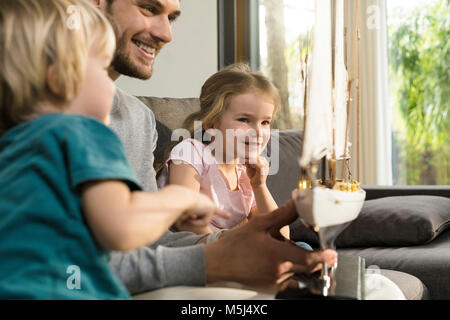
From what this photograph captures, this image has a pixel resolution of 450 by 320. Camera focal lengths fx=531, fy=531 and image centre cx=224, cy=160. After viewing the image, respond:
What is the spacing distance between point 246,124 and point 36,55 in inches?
37.3

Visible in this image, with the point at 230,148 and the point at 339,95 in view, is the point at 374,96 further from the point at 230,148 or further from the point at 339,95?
the point at 339,95

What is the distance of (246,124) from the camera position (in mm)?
1419

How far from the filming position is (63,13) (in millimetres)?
533

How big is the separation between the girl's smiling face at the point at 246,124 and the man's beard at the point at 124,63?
1.16 ft

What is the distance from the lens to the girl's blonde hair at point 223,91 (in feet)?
4.82

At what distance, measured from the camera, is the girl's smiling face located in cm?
140

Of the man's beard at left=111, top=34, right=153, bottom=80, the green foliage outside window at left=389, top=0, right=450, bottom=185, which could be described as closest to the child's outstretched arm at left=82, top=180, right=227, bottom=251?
the man's beard at left=111, top=34, right=153, bottom=80

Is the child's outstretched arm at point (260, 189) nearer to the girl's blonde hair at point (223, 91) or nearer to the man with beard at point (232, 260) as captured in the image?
the girl's blonde hair at point (223, 91)

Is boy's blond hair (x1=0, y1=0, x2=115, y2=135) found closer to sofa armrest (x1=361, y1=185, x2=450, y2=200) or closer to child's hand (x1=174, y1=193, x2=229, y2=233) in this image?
child's hand (x1=174, y1=193, x2=229, y2=233)

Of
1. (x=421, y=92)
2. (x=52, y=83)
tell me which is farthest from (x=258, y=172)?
(x=421, y=92)

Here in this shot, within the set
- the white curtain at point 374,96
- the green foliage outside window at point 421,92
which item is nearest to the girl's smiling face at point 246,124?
the white curtain at point 374,96

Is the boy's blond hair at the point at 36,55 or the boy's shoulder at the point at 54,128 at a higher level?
the boy's blond hair at the point at 36,55

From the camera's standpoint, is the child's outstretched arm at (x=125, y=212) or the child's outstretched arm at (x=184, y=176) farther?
the child's outstretched arm at (x=184, y=176)

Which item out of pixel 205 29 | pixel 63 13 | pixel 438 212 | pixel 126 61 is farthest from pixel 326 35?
pixel 205 29
